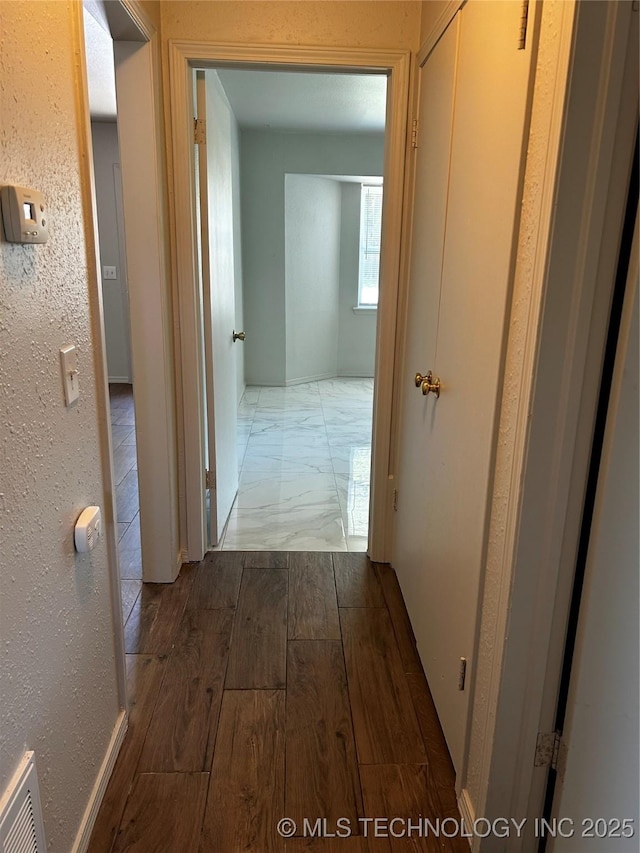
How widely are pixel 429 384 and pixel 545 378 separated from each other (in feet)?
2.36

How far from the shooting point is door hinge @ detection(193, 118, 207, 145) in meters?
2.32

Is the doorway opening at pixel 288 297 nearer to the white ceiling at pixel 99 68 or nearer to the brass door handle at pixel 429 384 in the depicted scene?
the white ceiling at pixel 99 68

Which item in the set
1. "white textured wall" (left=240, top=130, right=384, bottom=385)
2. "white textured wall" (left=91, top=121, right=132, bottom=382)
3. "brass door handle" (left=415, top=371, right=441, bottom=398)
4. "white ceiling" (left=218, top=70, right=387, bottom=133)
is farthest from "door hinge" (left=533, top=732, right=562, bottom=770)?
"white textured wall" (left=240, top=130, right=384, bottom=385)

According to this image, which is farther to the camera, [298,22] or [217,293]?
[217,293]

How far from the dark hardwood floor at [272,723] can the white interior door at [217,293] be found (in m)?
0.51

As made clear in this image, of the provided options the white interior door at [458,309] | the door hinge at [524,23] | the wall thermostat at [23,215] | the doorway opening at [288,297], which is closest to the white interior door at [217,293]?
the doorway opening at [288,297]

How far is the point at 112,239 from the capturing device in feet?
19.1

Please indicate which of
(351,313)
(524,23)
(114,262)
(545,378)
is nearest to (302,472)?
(545,378)

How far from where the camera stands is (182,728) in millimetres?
1702

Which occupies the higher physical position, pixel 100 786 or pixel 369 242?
pixel 369 242

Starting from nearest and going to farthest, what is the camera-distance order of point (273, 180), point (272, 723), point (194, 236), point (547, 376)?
point (547, 376), point (272, 723), point (194, 236), point (273, 180)

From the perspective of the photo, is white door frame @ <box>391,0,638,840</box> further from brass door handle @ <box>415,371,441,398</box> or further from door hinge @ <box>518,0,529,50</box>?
brass door handle @ <box>415,371,441,398</box>

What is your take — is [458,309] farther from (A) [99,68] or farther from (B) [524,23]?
(A) [99,68]

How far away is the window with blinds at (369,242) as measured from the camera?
6.30 metres
